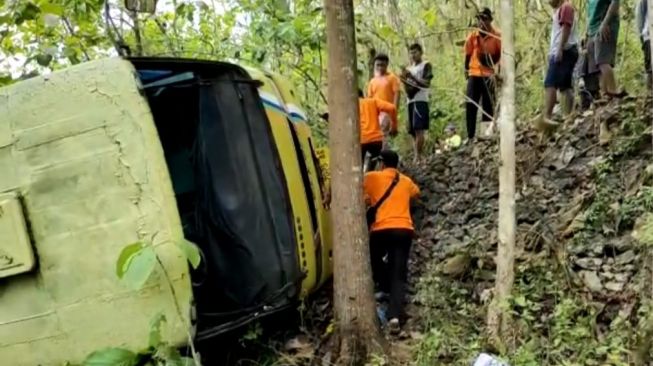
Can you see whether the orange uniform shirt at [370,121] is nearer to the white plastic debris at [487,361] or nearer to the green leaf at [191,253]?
the white plastic debris at [487,361]

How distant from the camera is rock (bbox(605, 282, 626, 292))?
512 centimetres

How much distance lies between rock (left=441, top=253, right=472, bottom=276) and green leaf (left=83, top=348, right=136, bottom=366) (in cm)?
262

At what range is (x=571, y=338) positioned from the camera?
4.67 metres

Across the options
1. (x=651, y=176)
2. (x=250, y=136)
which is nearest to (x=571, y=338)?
(x=651, y=176)

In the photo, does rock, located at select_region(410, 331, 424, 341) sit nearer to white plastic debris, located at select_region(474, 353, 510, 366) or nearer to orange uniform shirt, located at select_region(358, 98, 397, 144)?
white plastic debris, located at select_region(474, 353, 510, 366)

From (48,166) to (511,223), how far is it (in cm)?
286

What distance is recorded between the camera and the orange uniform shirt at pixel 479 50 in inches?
320

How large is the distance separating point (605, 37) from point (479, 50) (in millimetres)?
1272

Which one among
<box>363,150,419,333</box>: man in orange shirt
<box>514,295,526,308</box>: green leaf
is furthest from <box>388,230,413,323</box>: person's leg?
<box>514,295,526,308</box>: green leaf

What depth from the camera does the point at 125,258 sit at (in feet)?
13.2

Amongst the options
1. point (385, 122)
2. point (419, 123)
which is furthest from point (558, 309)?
point (419, 123)

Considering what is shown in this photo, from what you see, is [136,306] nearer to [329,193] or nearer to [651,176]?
[329,193]

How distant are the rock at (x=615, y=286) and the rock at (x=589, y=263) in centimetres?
22

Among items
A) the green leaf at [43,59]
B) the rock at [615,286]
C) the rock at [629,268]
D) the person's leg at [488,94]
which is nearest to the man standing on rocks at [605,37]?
the person's leg at [488,94]
